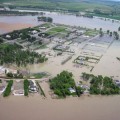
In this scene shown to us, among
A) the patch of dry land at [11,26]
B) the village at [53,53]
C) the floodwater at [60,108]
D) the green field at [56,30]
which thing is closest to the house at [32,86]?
the village at [53,53]

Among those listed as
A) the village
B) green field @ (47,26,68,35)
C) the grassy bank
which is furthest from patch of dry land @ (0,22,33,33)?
the grassy bank

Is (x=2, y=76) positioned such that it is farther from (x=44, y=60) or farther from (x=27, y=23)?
(x=27, y=23)

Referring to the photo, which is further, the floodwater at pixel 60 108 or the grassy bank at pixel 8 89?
the grassy bank at pixel 8 89

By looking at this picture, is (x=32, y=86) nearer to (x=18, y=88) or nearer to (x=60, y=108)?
(x=18, y=88)

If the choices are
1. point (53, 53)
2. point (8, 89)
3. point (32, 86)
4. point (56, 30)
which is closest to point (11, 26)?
point (56, 30)

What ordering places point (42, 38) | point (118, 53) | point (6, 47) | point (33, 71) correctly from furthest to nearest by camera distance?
point (42, 38)
point (118, 53)
point (6, 47)
point (33, 71)

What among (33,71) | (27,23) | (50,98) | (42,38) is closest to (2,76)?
(33,71)

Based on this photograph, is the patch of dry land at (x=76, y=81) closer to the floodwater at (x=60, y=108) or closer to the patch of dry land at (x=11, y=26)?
the floodwater at (x=60, y=108)

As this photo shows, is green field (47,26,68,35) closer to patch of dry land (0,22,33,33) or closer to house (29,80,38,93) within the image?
patch of dry land (0,22,33,33)
